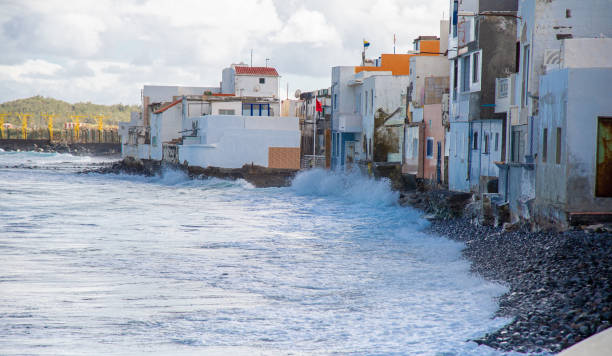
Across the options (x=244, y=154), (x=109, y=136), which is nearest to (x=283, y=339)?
(x=244, y=154)

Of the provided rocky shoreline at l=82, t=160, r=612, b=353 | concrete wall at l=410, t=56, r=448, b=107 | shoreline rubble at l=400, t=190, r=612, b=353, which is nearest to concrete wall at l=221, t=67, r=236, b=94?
concrete wall at l=410, t=56, r=448, b=107

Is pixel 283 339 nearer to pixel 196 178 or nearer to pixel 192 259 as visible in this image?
pixel 192 259

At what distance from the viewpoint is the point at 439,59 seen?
118ft

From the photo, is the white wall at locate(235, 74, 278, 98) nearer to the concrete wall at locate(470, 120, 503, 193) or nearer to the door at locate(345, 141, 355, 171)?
the door at locate(345, 141, 355, 171)

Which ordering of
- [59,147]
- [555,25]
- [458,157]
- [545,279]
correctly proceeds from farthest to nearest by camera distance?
[59,147]
[458,157]
[555,25]
[545,279]

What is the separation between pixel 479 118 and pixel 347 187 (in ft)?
59.6

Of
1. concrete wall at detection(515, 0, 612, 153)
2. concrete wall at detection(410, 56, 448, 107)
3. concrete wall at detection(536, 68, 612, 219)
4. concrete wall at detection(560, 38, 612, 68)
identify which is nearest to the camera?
concrete wall at detection(536, 68, 612, 219)

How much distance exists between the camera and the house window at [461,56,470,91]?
2803 centimetres

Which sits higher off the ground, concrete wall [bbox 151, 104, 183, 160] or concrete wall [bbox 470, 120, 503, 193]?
concrete wall [bbox 151, 104, 183, 160]

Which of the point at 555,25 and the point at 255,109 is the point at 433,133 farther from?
the point at 255,109

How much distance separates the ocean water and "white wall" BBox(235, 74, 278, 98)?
4397cm

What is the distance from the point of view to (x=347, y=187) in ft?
144

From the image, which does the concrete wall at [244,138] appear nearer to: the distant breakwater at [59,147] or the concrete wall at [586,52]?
the concrete wall at [586,52]

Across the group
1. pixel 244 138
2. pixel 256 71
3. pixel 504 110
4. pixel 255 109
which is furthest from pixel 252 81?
pixel 504 110
